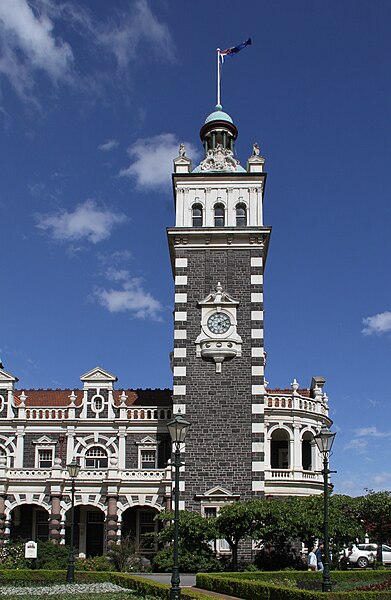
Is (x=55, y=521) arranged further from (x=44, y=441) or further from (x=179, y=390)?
(x=179, y=390)

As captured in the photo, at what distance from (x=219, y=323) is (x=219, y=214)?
712 cm

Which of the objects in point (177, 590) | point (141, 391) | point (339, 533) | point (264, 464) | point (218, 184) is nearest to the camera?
point (177, 590)

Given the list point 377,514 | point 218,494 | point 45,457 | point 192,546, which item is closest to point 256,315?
point 218,494

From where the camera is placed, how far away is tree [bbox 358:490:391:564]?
39.7m

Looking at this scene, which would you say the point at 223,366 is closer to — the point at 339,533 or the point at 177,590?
the point at 339,533

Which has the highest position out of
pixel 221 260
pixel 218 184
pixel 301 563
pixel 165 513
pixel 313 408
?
pixel 218 184

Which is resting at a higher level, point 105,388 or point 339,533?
point 105,388

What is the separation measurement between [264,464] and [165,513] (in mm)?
7053

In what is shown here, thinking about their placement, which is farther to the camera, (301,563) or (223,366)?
(223,366)

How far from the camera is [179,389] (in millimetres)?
42688

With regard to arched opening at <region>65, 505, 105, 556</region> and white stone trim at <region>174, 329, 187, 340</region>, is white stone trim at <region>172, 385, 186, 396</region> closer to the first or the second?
white stone trim at <region>174, 329, 187, 340</region>

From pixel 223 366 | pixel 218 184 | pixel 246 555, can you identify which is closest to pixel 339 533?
pixel 246 555

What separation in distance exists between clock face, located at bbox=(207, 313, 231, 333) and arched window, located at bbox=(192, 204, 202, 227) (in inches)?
240

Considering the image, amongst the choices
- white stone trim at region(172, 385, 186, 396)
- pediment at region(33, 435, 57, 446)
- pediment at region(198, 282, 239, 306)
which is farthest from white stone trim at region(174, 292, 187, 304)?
A: pediment at region(33, 435, 57, 446)
